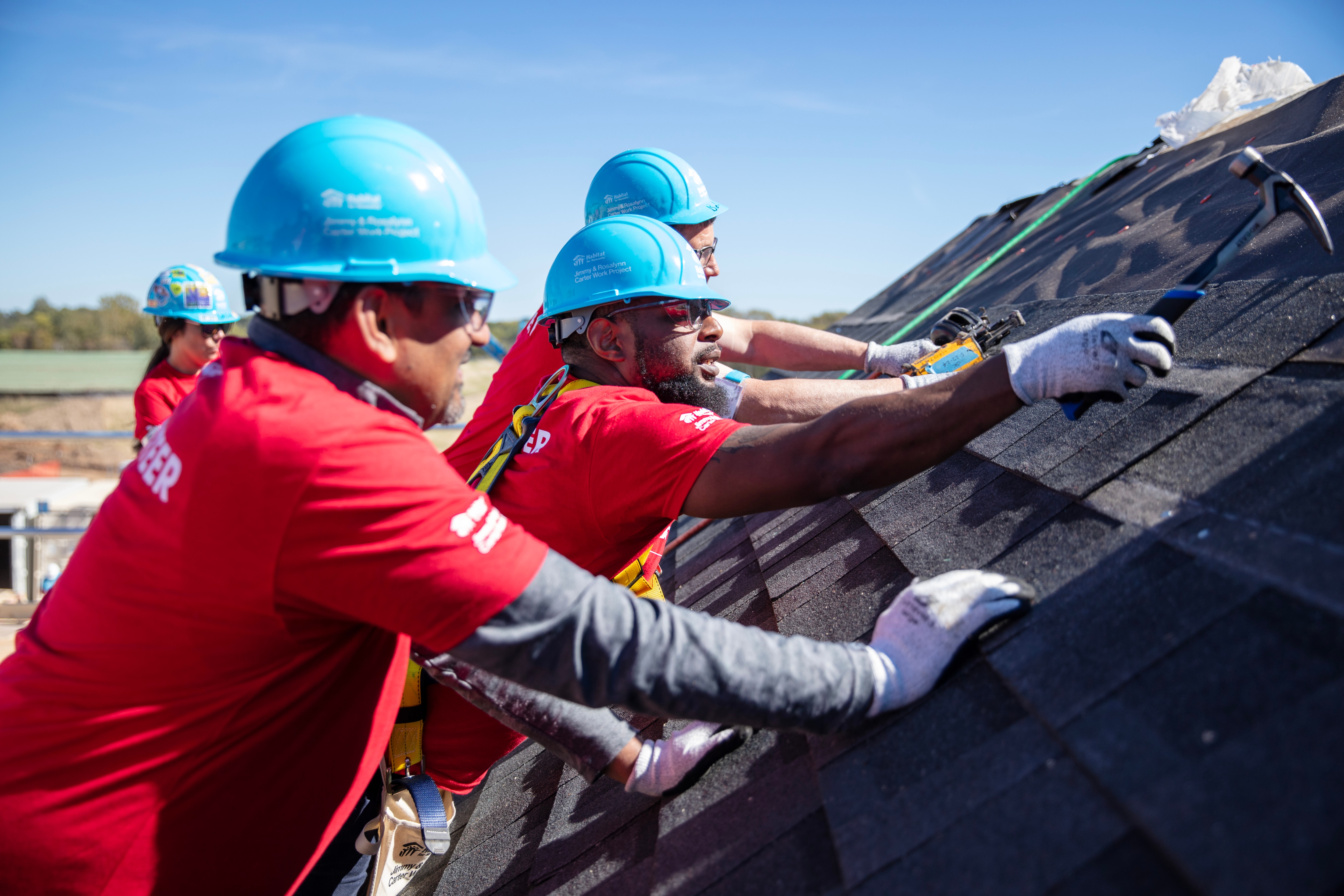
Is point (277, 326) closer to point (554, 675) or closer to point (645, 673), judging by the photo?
point (554, 675)

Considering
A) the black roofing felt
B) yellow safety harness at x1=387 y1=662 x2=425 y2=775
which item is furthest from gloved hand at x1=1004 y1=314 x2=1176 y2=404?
yellow safety harness at x1=387 y1=662 x2=425 y2=775

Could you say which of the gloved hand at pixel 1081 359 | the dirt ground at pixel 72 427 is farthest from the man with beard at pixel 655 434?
the dirt ground at pixel 72 427

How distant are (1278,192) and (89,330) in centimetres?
5399

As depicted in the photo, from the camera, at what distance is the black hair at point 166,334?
233 inches

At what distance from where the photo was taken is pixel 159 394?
5648 mm

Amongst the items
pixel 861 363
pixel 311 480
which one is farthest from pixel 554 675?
pixel 861 363

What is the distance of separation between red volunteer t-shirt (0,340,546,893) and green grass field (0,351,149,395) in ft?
93.1

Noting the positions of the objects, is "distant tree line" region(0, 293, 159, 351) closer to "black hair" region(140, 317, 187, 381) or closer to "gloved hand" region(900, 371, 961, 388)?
"black hair" region(140, 317, 187, 381)

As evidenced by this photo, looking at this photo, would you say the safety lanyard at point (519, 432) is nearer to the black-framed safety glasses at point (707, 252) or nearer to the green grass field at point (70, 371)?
the black-framed safety glasses at point (707, 252)

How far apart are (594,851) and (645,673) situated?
950 mm

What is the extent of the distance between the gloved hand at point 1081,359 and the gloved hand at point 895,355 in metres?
1.79

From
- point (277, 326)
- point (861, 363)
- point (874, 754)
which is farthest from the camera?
point (861, 363)

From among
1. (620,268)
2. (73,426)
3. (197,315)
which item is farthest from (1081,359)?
(73,426)

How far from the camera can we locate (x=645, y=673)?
1.51 meters
